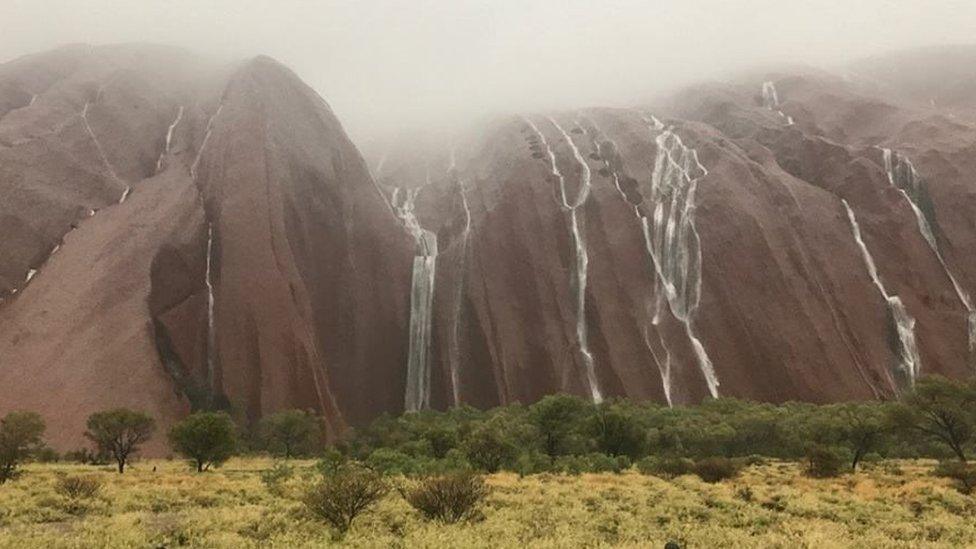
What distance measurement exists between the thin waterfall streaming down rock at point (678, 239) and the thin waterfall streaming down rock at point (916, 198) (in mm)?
24526

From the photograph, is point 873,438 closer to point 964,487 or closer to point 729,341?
point 964,487

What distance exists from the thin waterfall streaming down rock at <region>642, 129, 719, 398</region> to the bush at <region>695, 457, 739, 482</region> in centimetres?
3682

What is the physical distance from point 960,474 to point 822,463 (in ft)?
22.1

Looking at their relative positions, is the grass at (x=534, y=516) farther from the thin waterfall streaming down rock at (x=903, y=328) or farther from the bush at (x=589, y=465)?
the thin waterfall streaming down rock at (x=903, y=328)

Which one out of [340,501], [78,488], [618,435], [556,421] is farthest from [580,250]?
[340,501]

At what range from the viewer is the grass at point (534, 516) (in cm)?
1511

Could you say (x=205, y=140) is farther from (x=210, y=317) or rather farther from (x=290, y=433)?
(x=290, y=433)

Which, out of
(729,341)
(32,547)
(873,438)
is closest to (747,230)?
(729,341)

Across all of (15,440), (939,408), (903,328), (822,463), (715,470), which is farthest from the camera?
(903,328)

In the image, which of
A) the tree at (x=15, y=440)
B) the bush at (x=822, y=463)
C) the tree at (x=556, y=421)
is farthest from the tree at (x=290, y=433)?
the bush at (x=822, y=463)

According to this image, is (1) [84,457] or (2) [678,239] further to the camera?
(2) [678,239]

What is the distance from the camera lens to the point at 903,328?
2844 inches

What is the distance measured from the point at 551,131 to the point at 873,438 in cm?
6912

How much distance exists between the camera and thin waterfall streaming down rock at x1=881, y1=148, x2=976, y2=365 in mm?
73625
